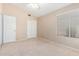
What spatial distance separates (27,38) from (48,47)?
2.36 ft

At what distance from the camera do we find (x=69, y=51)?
2.68 meters

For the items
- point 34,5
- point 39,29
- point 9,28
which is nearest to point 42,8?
point 34,5

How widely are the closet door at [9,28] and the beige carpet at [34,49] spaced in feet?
0.63

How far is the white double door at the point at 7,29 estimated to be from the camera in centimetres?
294

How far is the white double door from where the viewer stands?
294cm

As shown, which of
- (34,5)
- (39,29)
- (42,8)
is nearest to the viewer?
(34,5)

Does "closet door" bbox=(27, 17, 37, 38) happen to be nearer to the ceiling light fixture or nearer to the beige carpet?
the beige carpet

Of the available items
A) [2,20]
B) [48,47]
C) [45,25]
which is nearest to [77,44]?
[48,47]

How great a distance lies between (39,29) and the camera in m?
2.98

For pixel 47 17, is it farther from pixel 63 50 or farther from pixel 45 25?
pixel 63 50

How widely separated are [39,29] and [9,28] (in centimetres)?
97

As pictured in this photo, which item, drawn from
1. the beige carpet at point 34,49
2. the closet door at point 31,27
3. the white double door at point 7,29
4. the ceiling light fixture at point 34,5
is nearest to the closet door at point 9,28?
the white double door at point 7,29

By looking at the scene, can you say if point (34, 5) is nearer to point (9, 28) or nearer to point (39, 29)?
point (39, 29)

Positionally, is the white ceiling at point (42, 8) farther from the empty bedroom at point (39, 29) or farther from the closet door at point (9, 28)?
the closet door at point (9, 28)
